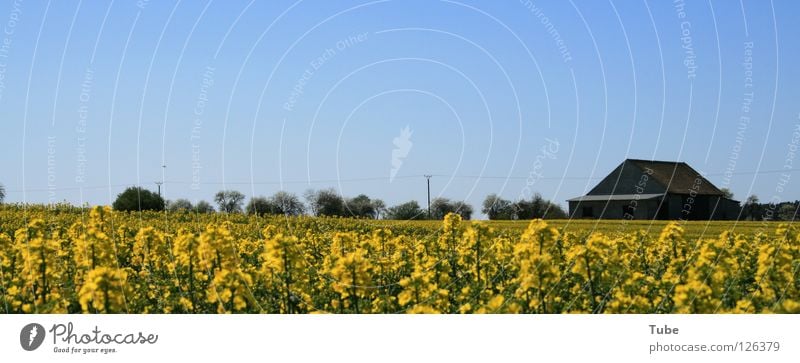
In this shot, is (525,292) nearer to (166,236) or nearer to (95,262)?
(95,262)

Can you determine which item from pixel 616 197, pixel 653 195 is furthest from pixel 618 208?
pixel 653 195

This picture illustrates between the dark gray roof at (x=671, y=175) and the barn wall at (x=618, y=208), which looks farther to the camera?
the barn wall at (x=618, y=208)

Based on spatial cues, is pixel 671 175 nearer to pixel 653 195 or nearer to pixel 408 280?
pixel 653 195

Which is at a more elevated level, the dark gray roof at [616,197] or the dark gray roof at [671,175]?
the dark gray roof at [671,175]

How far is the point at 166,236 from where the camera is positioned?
12.4 metres

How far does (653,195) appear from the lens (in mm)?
27359
